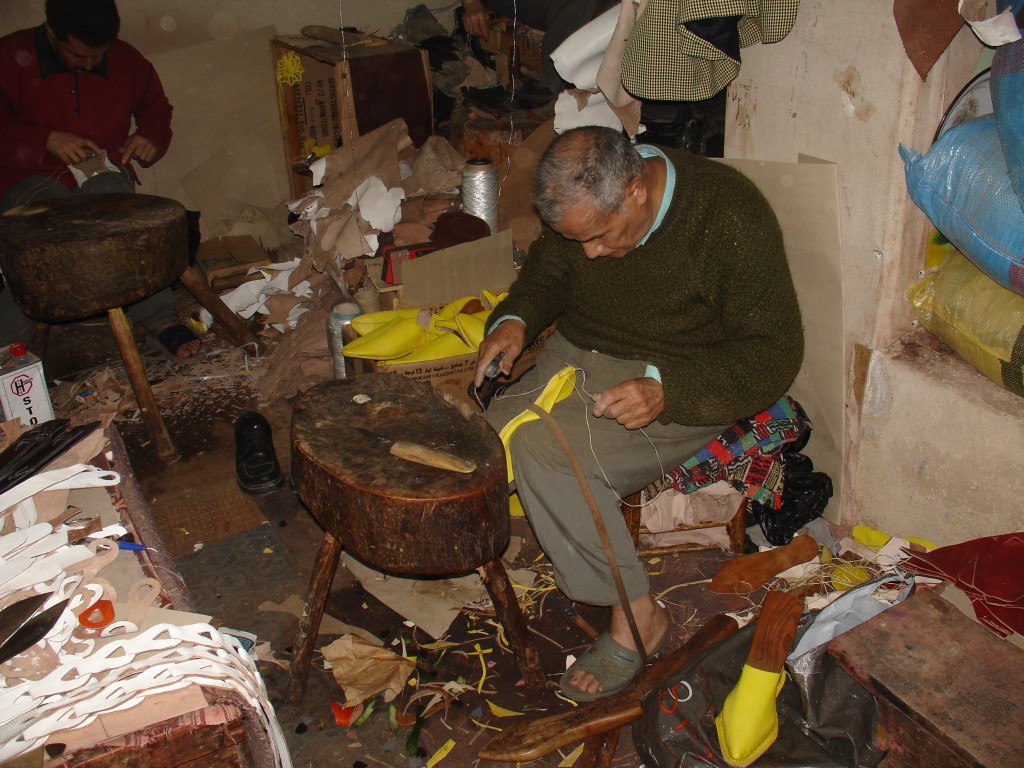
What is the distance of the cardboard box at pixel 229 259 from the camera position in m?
→ 4.88

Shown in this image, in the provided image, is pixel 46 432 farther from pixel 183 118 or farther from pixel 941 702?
pixel 183 118

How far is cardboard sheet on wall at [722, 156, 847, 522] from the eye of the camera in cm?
264

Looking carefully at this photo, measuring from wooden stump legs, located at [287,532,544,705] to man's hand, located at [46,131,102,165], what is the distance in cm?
296

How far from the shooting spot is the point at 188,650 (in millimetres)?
1451

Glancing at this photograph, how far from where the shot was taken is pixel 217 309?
4.24 m

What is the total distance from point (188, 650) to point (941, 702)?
63.5 inches

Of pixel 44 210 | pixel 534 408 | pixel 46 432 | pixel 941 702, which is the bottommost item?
pixel 941 702

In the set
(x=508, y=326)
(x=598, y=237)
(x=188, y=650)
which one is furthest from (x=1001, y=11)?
(x=188, y=650)

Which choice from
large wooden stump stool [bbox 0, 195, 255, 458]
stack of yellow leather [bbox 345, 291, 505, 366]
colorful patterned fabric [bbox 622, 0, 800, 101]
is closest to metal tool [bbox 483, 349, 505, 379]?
stack of yellow leather [bbox 345, 291, 505, 366]

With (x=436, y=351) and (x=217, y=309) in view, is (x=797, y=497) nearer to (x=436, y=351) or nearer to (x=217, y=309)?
(x=436, y=351)

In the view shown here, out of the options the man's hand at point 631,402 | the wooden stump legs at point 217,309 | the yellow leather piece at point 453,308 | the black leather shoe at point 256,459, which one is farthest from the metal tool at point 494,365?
the wooden stump legs at point 217,309

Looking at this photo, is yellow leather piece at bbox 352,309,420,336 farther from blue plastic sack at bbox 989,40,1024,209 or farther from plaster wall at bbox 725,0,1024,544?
blue plastic sack at bbox 989,40,1024,209

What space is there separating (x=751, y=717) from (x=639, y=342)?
3.79ft

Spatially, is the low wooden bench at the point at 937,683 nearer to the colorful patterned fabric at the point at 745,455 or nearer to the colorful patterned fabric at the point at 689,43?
the colorful patterned fabric at the point at 745,455
